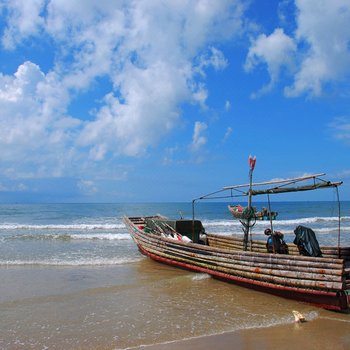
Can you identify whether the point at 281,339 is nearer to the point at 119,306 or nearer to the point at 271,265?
the point at 271,265

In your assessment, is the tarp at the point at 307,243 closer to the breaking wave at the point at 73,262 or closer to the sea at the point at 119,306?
the sea at the point at 119,306

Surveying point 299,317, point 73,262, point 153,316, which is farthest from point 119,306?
point 73,262

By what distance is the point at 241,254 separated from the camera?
9.53 metres

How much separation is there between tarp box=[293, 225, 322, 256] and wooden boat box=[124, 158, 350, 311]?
10.1 inches

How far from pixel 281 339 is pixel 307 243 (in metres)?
3.64

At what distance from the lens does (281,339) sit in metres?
6.20

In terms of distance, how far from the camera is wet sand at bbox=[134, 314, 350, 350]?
5906mm

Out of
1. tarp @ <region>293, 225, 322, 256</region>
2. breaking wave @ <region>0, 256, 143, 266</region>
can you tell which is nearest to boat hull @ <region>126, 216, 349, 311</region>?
tarp @ <region>293, 225, 322, 256</region>

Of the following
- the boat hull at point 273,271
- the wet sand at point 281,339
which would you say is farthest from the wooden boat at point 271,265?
the wet sand at point 281,339

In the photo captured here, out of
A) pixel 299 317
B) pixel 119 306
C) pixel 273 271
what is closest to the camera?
pixel 299 317

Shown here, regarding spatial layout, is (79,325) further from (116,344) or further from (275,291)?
(275,291)

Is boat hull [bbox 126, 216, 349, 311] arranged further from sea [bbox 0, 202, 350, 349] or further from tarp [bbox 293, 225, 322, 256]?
tarp [bbox 293, 225, 322, 256]

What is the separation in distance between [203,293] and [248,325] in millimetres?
2429

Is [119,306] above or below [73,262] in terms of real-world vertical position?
below
